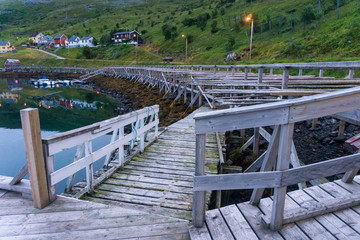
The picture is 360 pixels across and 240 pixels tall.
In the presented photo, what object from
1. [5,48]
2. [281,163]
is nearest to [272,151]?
[281,163]

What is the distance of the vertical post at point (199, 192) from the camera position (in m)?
2.62

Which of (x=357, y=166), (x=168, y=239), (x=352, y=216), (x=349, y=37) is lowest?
(x=168, y=239)

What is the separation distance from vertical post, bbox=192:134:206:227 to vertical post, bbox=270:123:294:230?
720 millimetres

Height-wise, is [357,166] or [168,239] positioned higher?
[357,166]

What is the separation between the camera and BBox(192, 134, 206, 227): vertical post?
262 centimetres

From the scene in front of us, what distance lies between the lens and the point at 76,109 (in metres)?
27.7

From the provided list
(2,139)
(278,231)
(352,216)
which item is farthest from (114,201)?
(2,139)

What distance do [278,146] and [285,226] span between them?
85 centimetres

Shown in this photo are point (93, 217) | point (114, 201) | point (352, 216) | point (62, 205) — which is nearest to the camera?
point (352, 216)

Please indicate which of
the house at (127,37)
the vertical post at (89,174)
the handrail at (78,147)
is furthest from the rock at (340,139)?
the house at (127,37)

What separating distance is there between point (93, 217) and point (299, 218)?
234 centimetres

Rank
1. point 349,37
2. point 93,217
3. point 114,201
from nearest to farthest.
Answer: point 93,217 < point 114,201 < point 349,37

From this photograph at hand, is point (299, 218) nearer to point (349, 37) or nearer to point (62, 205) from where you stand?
point (62, 205)

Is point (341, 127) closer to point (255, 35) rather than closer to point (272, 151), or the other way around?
point (272, 151)
